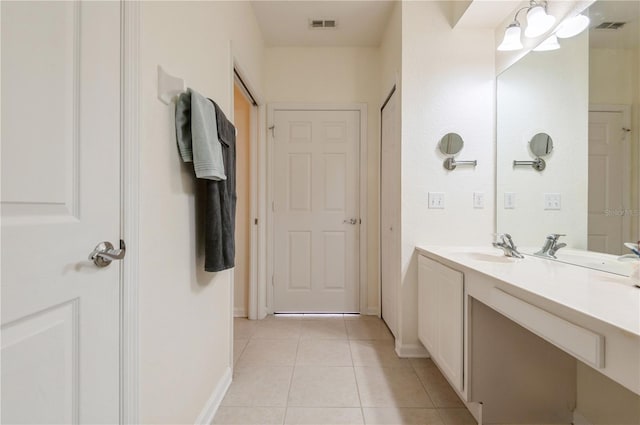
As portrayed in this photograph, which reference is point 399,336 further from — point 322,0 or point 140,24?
point 322,0

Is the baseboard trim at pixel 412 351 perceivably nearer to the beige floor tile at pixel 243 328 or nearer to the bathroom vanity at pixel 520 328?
Result: the bathroom vanity at pixel 520 328

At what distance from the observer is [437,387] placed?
160 cm

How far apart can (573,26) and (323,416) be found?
7.60 feet

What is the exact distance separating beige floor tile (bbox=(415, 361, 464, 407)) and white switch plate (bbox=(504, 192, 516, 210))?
1.20 meters

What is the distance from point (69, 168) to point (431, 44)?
2208 millimetres

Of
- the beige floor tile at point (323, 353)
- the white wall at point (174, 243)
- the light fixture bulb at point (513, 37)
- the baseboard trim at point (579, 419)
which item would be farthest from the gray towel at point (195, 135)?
the baseboard trim at point (579, 419)

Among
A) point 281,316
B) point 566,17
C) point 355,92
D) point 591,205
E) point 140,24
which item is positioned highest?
point 355,92

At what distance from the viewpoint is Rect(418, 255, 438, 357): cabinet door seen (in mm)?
1634

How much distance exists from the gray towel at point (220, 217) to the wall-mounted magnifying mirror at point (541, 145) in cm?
176

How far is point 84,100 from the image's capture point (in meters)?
0.66

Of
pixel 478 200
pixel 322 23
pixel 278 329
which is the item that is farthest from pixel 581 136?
pixel 278 329

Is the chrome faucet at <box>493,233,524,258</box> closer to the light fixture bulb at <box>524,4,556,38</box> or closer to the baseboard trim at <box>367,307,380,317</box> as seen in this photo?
the light fixture bulb at <box>524,4,556,38</box>

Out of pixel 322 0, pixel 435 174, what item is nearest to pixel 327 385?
pixel 435 174

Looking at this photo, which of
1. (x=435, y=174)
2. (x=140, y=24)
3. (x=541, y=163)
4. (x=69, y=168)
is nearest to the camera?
(x=69, y=168)
